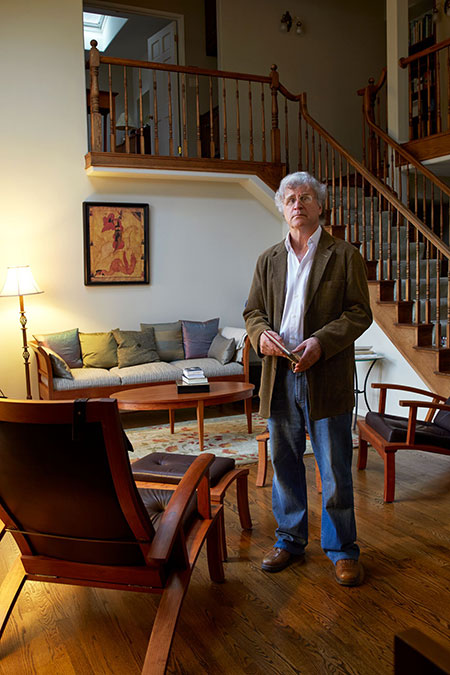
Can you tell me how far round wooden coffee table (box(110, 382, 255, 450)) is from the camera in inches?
180

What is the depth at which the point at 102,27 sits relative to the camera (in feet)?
33.7

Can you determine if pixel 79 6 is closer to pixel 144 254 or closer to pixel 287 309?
pixel 144 254

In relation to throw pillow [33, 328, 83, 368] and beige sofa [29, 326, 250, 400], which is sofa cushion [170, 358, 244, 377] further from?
throw pillow [33, 328, 83, 368]

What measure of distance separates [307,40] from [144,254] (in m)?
4.12

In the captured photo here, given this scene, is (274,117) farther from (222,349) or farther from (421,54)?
(222,349)

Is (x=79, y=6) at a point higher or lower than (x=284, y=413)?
higher

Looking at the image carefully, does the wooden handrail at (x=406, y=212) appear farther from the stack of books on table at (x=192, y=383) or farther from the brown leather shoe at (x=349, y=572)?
the brown leather shoe at (x=349, y=572)

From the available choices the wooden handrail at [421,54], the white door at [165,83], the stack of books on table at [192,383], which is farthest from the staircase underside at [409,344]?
the white door at [165,83]

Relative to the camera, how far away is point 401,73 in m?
6.95

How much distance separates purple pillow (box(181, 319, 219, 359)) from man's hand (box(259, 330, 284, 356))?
4.11 m

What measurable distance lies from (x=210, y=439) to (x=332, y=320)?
2.79 metres

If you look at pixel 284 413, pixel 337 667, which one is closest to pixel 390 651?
pixel 337 667

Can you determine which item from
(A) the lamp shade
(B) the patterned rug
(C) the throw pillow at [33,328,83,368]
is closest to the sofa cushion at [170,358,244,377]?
(B) the patterned rug

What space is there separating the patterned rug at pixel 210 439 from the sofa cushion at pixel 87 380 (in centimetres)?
51
